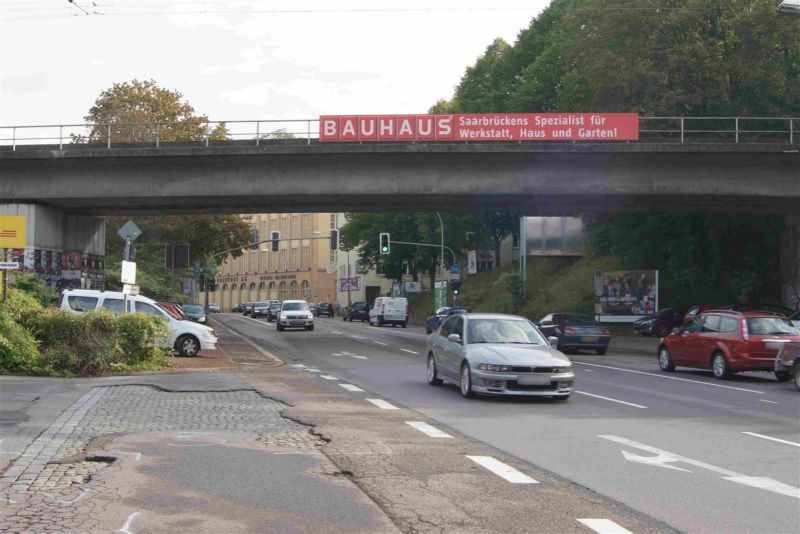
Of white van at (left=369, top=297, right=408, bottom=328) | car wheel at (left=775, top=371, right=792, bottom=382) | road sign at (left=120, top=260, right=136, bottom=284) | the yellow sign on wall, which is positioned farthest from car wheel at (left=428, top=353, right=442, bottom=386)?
white van at (left=369, top=297, right=408, bottom=328)

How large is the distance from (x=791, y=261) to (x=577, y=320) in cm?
1470

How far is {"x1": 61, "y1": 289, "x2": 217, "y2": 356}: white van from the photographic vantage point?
81.2 ft

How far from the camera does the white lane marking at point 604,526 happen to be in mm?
6262

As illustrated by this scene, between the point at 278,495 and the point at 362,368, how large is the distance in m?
15.9

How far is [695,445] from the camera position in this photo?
1051cm

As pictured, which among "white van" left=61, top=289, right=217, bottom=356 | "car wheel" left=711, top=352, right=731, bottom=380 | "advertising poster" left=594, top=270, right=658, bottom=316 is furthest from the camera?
"advertising poster" left=594, top=270, right=658, bottom=316

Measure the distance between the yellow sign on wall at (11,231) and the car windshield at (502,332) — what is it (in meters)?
13.6

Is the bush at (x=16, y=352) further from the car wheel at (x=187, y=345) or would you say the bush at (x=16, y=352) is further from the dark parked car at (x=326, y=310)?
the dark parked car at (x=326, y=310)

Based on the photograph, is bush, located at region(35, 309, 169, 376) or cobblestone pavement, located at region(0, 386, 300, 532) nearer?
cobblestone pavement, located at region(0, 386, 300, 532)

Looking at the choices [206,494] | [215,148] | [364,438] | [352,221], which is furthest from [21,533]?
[352,221]

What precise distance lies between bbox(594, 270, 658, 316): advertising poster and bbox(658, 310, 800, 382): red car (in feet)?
68.3

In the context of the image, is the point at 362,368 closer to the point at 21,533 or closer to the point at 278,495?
the point at 278,495

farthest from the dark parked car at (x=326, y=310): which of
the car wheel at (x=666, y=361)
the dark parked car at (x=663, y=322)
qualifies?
the car wheel at (x=666, y=361)

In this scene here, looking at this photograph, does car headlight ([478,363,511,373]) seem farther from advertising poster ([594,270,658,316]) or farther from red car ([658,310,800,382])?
advertising poster ([594,270,658,316])
